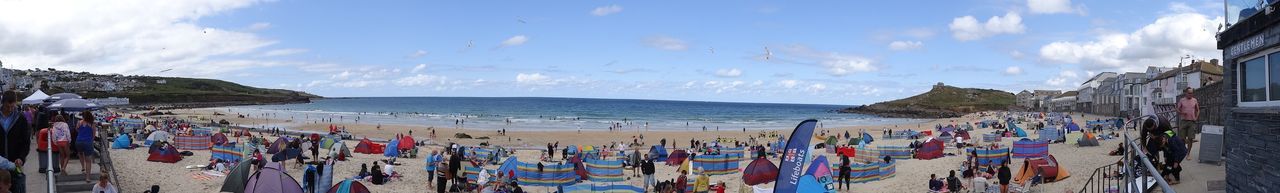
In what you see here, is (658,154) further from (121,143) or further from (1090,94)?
(1090,94)

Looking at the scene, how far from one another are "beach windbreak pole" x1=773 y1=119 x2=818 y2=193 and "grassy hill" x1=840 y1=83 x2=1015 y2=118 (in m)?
98.9

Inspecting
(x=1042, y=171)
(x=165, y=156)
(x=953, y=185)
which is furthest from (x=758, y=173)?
(x=165, y=156)

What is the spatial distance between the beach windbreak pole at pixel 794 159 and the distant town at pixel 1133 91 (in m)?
8.12

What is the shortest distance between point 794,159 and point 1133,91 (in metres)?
55.5

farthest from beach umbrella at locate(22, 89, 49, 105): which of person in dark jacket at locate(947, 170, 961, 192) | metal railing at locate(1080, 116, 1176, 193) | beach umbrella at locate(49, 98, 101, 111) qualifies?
metal railing at locate(1080, 116, 1176, 193)

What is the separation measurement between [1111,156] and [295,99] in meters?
183

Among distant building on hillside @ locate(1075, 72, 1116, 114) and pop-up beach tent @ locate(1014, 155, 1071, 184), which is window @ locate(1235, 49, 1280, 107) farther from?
distant building on hillside @ locate(1075, 72, 1116, 114)

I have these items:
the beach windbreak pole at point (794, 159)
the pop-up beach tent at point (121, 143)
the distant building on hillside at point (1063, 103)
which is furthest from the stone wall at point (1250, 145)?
the distant building on hillside at point (1063, 103)

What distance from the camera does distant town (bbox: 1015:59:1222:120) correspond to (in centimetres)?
3847

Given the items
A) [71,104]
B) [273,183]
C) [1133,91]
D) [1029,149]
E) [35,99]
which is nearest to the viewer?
[273,183]

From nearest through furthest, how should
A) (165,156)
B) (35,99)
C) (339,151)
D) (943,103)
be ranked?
(35,99)
(165,156)
(339,151)
(943,103)

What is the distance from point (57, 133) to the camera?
31.1 ft

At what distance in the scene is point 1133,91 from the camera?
53.2 m

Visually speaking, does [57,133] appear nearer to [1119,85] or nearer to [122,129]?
[122,129]
